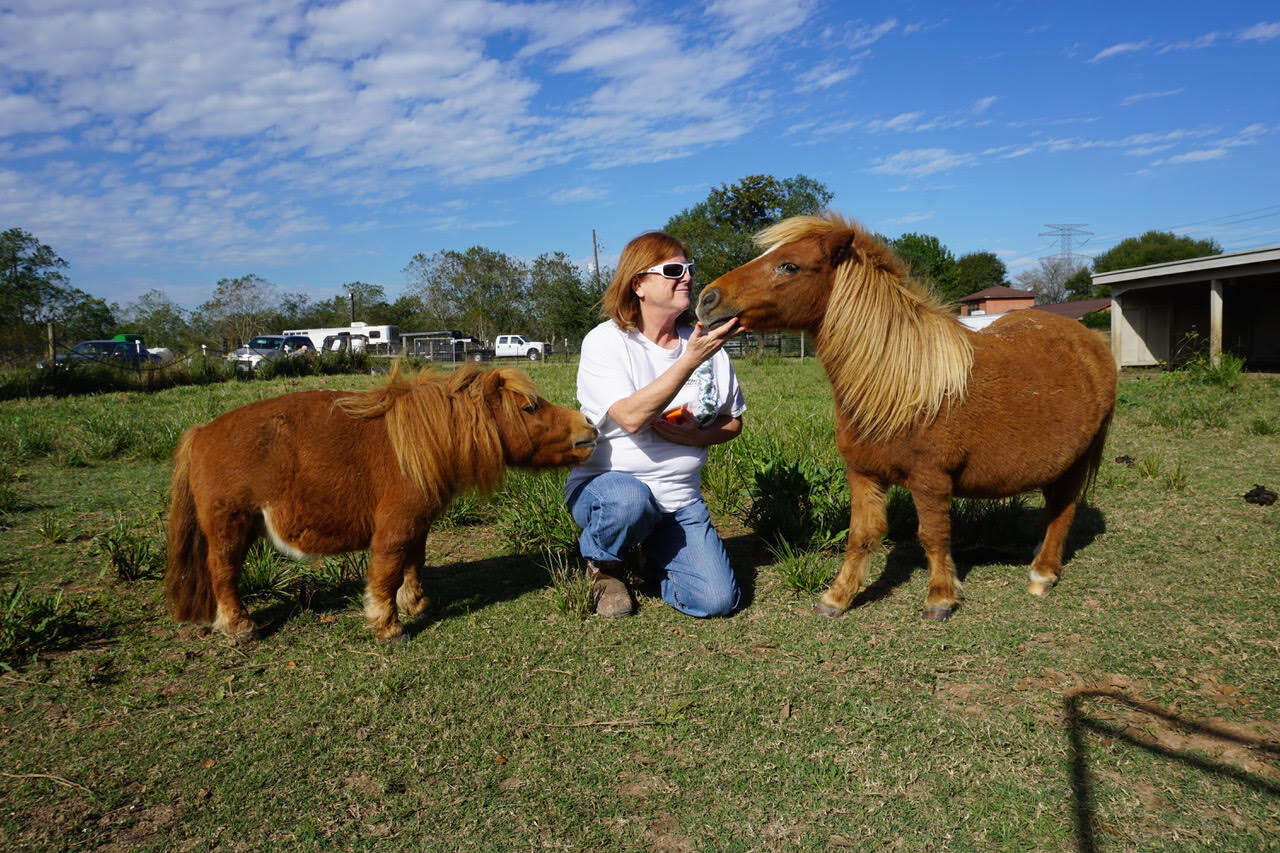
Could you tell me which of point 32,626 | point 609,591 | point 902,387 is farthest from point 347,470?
point 902,387

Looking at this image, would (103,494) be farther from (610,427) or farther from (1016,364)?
Result: (1016,364)

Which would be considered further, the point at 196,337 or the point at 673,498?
the point at 196,337

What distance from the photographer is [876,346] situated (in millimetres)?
3646

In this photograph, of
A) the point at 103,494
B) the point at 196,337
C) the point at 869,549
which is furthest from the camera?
the point at 196,337

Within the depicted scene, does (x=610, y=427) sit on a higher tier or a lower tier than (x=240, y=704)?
higher

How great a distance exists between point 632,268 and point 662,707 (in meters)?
2.32

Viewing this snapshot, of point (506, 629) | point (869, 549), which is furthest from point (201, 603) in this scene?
point (869, 549)

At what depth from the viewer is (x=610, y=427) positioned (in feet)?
13.6

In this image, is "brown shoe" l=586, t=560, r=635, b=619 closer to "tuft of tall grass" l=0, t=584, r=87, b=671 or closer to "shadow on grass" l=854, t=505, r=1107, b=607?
"shadow on grass" l=854, t=505, r=1107, b=607

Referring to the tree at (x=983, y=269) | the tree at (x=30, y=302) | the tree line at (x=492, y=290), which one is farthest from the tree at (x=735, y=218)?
the tree at (x=983, y=269)

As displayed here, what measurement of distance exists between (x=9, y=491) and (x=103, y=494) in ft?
2.16

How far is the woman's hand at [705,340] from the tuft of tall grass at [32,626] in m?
3.36

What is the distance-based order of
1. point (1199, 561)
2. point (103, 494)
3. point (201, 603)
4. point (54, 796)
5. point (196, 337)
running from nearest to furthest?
1. point (54, 796)
2. point (201, 603)
3. point (1199, 561)
4. point (103, 494)
5. point (196, 337)

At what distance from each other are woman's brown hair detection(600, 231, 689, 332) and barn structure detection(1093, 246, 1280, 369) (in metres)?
18.6
